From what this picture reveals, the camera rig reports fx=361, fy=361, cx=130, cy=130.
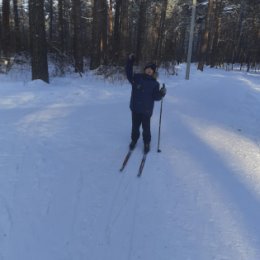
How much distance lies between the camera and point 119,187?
5.52 m

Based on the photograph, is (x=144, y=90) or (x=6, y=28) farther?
(x=6, y=28)

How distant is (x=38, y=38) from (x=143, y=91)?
7.00 m

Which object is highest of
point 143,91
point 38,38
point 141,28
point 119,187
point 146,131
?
point 141,28

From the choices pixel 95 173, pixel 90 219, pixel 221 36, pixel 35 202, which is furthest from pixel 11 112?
pixel 221 36

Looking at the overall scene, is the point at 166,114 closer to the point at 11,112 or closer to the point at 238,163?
the point at 238,163

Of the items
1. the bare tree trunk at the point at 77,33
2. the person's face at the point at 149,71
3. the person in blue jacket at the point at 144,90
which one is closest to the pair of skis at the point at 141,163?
the person in blue jacket at the point at 144,90

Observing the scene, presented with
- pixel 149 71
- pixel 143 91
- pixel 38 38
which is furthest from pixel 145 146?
pixel 38 38

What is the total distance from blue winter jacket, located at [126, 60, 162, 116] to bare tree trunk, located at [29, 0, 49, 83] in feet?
21.2

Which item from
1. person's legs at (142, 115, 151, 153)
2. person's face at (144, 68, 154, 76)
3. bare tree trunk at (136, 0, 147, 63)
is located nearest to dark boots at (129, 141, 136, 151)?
person's legs at (142, 115, 151, 153)

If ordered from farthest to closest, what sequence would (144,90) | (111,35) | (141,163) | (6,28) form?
(111,35)
(6,28)
(144,90)
(141,163)

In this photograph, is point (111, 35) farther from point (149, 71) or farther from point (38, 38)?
point (149, 71)

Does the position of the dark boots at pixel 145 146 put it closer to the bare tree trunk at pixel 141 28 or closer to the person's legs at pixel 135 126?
the person's legs at pixel 135 126

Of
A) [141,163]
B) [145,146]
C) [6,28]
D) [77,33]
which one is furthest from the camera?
[6,28]

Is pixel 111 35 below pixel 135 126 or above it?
above
